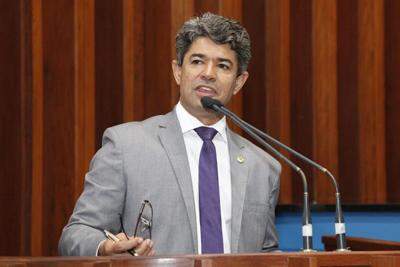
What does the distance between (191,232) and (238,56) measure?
0.60 meters

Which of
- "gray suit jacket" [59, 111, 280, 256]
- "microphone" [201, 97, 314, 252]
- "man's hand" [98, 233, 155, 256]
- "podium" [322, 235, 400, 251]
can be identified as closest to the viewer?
"man's hand" [98, 233, 155, 256]

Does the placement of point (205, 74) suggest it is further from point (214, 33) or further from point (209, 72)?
point (214, 33)

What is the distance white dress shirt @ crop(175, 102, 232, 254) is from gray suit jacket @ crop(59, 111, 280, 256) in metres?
0.02

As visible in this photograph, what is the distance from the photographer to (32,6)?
314 cm

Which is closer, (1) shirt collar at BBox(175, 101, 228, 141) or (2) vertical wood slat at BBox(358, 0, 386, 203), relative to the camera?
(1) shirt collar at BBox(175, 101, 228, 141)

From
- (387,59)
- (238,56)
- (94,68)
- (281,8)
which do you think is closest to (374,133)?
(387,59)

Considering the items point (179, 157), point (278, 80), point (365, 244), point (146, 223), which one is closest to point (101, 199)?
point (146, 223)

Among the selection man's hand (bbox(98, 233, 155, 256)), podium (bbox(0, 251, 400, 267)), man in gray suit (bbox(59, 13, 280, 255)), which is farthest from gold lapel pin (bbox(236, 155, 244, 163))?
podium (bbox(0, 251, 400, 267))

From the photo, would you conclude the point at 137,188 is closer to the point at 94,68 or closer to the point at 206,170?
the point at 206,170

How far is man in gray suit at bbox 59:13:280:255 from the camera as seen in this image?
2.46 metres

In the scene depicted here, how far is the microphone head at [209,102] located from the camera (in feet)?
7.88

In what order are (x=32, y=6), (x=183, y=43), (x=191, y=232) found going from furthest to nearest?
(x=32, y=6) → (x=183, y=43) → (x=191, y=232)

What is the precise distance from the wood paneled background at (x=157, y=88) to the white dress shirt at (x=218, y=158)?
58cm

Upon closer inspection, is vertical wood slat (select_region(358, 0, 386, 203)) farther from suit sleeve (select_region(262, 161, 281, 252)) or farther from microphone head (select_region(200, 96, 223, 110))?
microphone head (select_region(200, 96, 223, 110))
